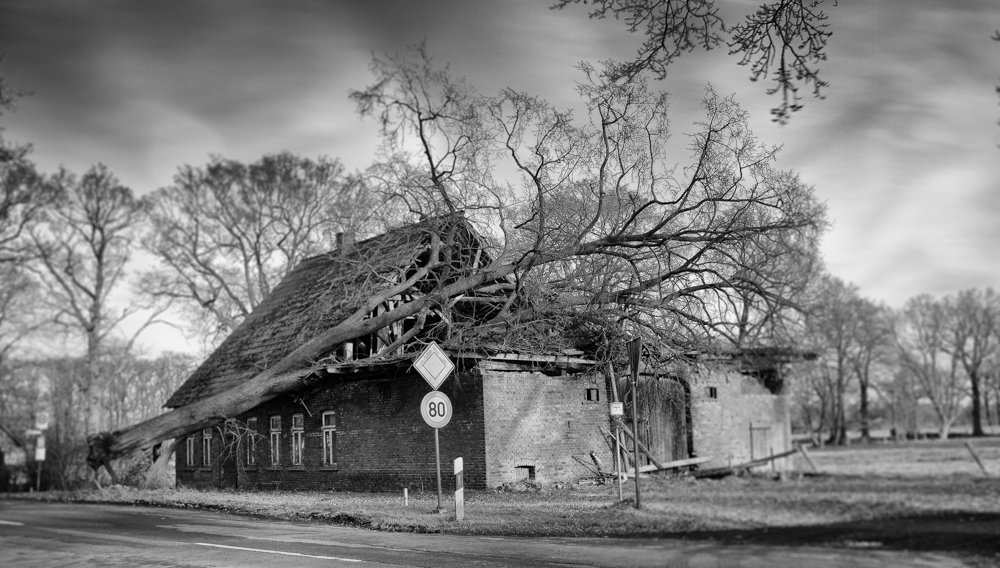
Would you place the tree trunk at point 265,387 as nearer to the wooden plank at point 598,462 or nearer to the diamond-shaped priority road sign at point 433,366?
the diamond-shaped priority road sign at point 433,366

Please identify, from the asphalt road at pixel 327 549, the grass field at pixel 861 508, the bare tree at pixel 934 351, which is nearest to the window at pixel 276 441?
the asphalt road at pixel 327 549

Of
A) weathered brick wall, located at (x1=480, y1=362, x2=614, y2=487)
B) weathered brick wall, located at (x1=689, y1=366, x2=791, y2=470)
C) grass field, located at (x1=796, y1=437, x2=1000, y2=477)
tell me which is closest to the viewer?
grass field, located at (x1=796, y1=437, x2=1000, y2=477)

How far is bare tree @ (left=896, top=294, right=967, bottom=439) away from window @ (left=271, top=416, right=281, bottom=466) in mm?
21451

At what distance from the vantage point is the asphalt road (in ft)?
20.3

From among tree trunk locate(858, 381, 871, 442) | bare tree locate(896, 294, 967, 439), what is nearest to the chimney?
bare tree locate(896, 294, 967, 439)

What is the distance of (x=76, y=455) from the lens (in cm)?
3312

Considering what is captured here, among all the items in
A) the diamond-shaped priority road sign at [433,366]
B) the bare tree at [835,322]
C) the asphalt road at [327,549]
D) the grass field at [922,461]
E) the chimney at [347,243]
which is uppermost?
the chimney at [347,243]

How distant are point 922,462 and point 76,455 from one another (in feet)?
110

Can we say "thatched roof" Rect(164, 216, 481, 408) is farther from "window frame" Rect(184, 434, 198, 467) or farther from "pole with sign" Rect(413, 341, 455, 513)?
"pole with sign" Rect(413, 341, 455, 513)

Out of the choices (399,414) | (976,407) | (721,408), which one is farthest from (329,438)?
(976,407)

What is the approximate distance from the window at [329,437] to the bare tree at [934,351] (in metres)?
18.1

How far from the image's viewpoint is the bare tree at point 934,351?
7.40 meters

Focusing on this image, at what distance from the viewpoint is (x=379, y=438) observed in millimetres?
23688

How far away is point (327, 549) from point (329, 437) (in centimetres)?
1452
